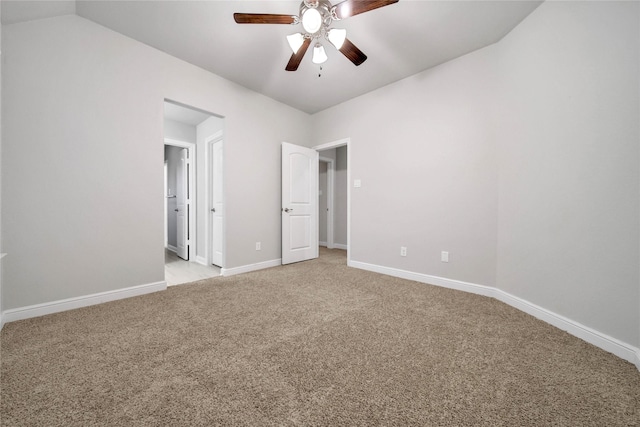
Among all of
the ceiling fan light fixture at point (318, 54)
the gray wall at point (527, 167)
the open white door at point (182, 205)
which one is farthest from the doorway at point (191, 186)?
the gray wall at point (527, 167)

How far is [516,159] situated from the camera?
2.14 meters

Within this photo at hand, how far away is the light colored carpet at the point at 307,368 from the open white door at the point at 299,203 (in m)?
1.74

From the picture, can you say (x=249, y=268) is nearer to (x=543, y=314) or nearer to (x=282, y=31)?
(x=282, y=31)

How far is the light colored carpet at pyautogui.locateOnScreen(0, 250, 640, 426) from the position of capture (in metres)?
1.00

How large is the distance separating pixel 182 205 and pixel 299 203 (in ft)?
7.77

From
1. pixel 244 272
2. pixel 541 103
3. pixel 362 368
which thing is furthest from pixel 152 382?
pixel 541 103

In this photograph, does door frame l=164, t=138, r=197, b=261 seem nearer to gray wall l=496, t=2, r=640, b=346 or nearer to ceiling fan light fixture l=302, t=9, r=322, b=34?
ceiling fan light fixture l=302, t=9, r=322, b=34

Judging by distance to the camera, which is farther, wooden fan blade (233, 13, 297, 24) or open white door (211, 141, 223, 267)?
open white door (211, 141, 223, 267)

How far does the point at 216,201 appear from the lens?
3.91 metres

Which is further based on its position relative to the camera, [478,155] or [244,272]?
[244,272]

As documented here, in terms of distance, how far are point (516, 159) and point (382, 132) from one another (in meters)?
1.59

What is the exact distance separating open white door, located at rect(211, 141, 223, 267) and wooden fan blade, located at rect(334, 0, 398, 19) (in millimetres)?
2897

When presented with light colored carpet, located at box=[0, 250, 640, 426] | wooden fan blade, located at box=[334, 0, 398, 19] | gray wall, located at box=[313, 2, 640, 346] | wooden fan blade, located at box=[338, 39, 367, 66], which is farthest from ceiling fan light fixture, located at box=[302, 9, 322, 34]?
light colored carpet, located at box=[0, 250, 640, 426]

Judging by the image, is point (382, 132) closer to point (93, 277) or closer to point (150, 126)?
point (150, 126)
